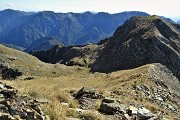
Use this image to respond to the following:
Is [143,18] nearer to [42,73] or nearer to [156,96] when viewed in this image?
[42,73]

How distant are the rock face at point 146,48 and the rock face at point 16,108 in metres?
71.5

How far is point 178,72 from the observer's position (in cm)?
8194

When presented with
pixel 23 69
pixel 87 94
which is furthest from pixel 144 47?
pixel 87 94

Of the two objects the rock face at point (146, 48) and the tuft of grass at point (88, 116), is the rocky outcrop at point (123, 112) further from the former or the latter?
the rock face at point (146, 48)

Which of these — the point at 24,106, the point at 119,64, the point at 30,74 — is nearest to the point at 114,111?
the point at 24,106

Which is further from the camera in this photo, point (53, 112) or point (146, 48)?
point (146, 48)

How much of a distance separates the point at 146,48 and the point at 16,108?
82.2 meters

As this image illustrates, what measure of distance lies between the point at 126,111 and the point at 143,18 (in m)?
103

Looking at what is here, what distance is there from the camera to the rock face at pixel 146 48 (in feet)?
286

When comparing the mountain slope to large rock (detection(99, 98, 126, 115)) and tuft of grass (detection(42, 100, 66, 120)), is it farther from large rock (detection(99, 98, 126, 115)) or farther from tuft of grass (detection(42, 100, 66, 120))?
tuft of grass (detection(42, 100, 66, 120))

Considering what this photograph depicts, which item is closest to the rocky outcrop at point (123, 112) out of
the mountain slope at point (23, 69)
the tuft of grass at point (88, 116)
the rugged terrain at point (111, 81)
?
the rugged terrain at point (111, 81)

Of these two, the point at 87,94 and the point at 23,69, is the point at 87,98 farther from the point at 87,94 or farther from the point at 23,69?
the point at 23,69

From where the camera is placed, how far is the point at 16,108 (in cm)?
1188

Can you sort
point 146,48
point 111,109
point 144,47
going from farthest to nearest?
point 144,47 → point 146,48 → point 111,109
